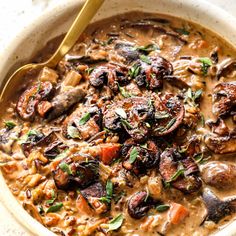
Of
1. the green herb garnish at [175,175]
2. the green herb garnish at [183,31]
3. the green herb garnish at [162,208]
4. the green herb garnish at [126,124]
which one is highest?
the green herb garnish at [183,31]

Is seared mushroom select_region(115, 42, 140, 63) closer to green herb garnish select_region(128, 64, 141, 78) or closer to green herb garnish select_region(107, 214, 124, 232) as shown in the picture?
green herb garnish select_region(128, 64, 141, 78)

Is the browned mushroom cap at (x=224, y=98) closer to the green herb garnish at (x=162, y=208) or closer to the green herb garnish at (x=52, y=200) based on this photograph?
the green herb garnish at (x=162, y=208)

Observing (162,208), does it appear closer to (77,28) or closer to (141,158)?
(141,158)

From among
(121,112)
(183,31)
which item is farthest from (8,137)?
(183,31)

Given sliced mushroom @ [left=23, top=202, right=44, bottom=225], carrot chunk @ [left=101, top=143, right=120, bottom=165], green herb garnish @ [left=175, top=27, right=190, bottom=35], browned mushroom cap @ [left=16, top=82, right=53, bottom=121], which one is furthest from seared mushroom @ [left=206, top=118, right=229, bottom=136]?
sliced mushroom @ [left=23, top=202, right=44, bottom=225]

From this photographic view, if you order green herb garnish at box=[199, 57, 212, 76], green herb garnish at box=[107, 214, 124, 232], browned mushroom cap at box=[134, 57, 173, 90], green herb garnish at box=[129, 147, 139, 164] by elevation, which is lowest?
green herb garnish at box=[107, 214, 124, 232]

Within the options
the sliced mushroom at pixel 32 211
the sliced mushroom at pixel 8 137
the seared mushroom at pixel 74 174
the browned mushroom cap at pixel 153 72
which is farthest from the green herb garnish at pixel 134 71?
the sliced mushroom at pixel 32 211

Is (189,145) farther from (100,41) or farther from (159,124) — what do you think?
(100,41)
